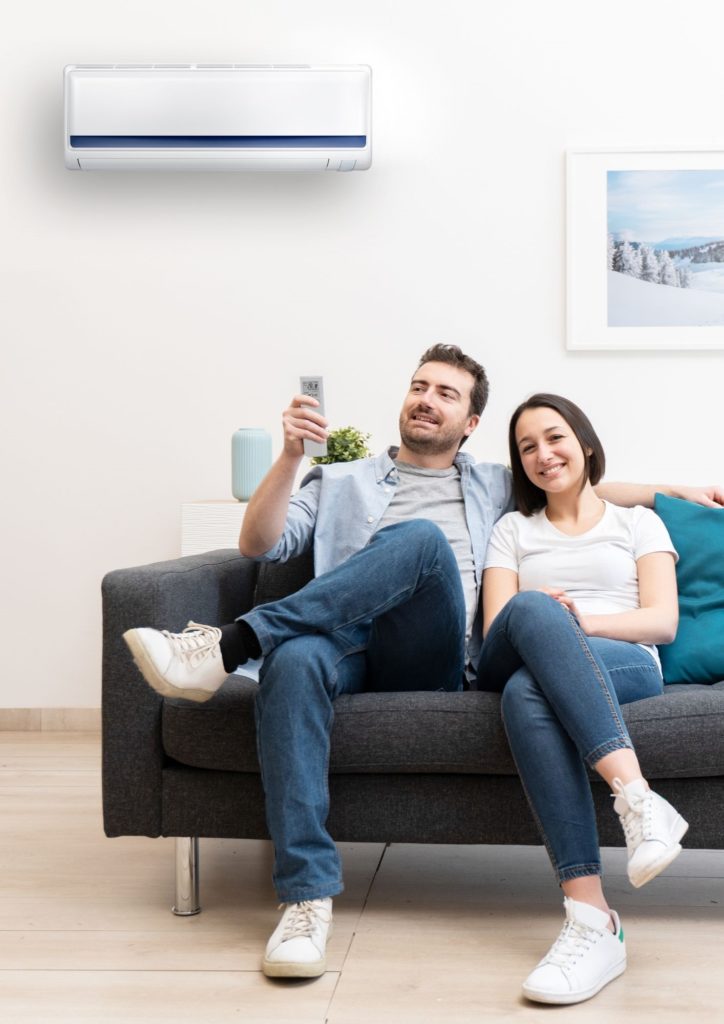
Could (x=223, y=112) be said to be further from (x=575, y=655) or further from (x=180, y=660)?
(x=575, y=655)

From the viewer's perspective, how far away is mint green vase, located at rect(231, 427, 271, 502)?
336 centimetres

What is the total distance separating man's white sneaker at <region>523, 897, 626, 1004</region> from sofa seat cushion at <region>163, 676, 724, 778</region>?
10.8 inches

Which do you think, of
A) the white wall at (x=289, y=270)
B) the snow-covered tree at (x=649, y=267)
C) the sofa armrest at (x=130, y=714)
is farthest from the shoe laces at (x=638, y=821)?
the snow-covered tree at (x=649, y=267)

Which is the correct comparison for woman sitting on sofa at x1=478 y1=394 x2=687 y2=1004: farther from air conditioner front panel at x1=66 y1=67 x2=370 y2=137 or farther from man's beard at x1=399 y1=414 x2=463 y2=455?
air conditioner front panel at x1=66 y1=67 x2=370 y2=137

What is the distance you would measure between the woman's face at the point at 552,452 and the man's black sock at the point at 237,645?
73 cm

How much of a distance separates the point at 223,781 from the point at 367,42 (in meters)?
2.62

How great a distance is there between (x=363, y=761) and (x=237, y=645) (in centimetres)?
30

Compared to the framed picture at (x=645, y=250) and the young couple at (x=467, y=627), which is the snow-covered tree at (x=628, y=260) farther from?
the young couple at (x=467, y=627)

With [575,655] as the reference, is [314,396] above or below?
above

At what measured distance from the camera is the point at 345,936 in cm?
190

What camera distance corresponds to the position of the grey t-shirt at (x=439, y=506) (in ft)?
7.60

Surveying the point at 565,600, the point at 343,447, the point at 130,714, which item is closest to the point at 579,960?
the point at 565,600

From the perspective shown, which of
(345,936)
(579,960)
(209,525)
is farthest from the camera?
(209,525)

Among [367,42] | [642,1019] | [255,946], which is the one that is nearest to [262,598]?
[255,946]
